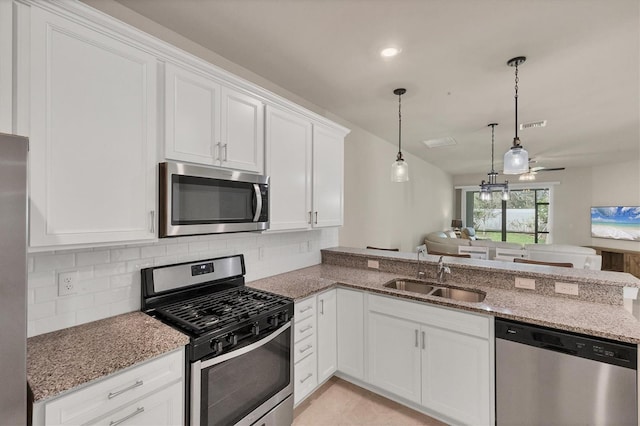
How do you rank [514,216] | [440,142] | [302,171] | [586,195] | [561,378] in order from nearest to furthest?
1. [561,378]
2. [302,171]
3. [440,142]
4. [586,195]
5. [514,216]

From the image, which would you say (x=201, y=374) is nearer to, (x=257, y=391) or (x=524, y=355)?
(x=257, y=391)

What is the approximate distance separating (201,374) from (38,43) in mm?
1651

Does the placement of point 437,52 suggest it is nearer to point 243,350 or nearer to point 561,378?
point 561,378

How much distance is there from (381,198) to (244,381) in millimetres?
3896

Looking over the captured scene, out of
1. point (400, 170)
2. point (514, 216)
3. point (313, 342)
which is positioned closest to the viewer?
point (313, 342)

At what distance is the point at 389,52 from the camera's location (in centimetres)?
232

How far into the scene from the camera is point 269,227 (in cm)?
230

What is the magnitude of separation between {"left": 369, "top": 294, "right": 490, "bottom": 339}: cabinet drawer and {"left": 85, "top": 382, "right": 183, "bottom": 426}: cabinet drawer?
58.6 inches

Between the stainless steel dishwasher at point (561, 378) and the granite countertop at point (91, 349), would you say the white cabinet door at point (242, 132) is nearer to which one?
the granite countertop at point (91, 349)

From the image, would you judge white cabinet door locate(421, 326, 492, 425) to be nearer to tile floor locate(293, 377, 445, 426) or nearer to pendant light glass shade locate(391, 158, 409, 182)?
tile floor locate(293, 377, 445, 426)

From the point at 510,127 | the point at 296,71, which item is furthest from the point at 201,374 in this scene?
the point at 510,127

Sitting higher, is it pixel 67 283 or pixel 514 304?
pixel 67 283

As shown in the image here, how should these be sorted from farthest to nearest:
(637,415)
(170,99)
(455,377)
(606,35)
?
(606,35)
(455,377)
(170,99)
(637,415)

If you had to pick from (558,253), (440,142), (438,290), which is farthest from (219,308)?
(558,253)
